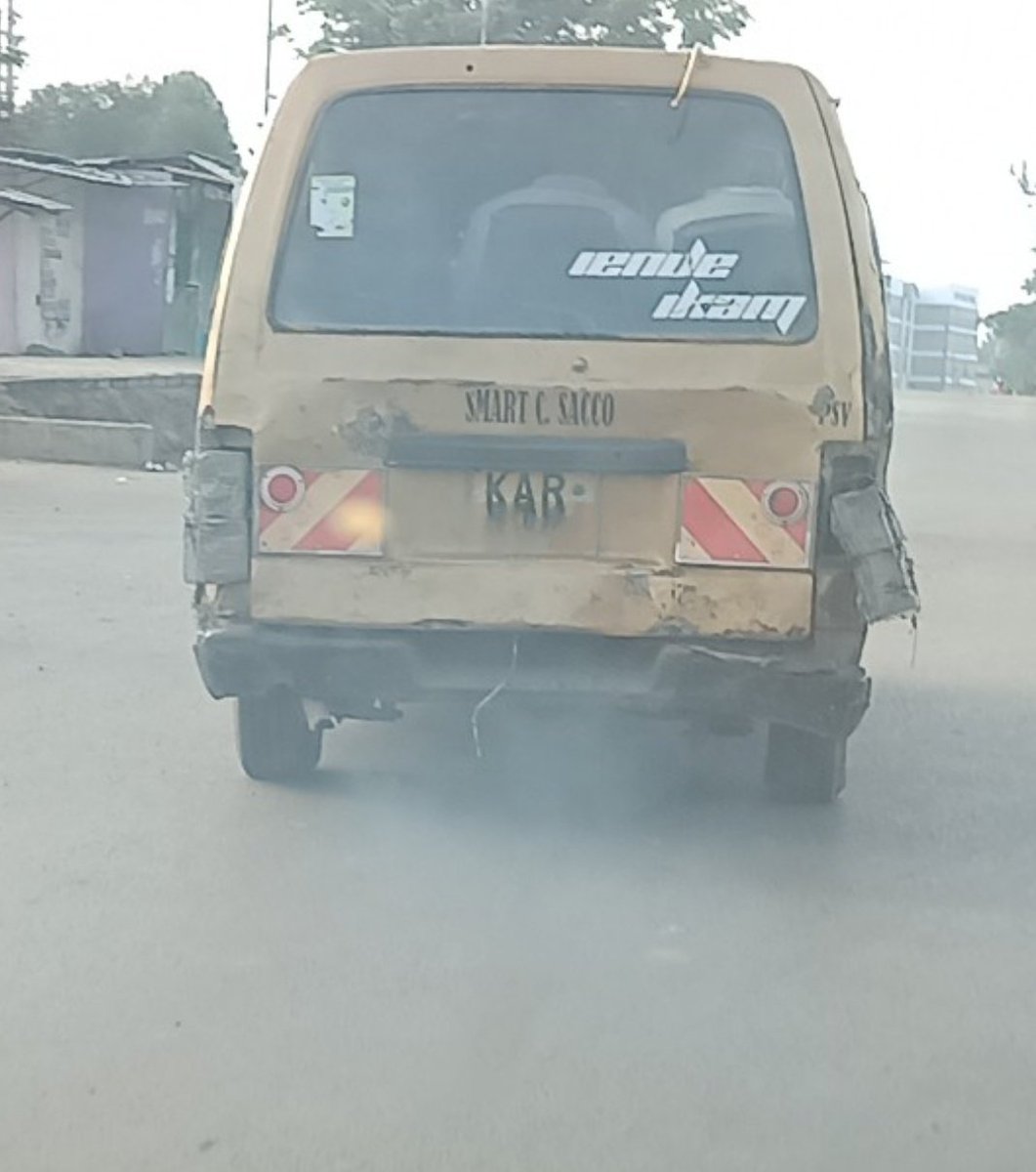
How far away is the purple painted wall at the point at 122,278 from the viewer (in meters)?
39.4

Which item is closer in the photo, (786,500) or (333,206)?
(786,500)

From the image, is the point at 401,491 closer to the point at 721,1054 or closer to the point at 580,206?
the point at 580,206

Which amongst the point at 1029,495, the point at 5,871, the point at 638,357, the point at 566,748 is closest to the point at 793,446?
the point at 638,357

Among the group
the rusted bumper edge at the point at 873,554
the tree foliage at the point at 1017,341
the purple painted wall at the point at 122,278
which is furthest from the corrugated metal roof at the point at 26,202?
the tree foliage at the point at 1017,341

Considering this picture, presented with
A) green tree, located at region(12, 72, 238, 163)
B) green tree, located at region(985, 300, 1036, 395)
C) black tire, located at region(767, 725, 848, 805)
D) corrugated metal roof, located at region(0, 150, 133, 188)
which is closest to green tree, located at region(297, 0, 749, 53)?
corrugated metal roof, located at region(0, 150, 133, 188)

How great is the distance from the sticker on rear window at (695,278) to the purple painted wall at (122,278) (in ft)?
112

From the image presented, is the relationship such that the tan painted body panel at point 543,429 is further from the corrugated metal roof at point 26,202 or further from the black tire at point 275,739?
the corrugated metal roof at point 26,202

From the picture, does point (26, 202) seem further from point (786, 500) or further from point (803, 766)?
point (786, 500)

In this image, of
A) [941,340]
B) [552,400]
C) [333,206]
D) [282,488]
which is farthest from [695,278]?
[941,340]

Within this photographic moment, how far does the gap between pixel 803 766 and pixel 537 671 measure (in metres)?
1.05

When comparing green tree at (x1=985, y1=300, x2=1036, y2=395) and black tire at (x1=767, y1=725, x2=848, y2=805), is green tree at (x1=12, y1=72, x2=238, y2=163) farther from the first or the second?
black tire at (x1=767, y1=725, x2=848, y2=805)

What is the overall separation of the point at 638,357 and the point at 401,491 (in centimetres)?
81

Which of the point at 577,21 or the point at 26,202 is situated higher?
the point at 577,21

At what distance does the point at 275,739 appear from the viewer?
686 centimetres
